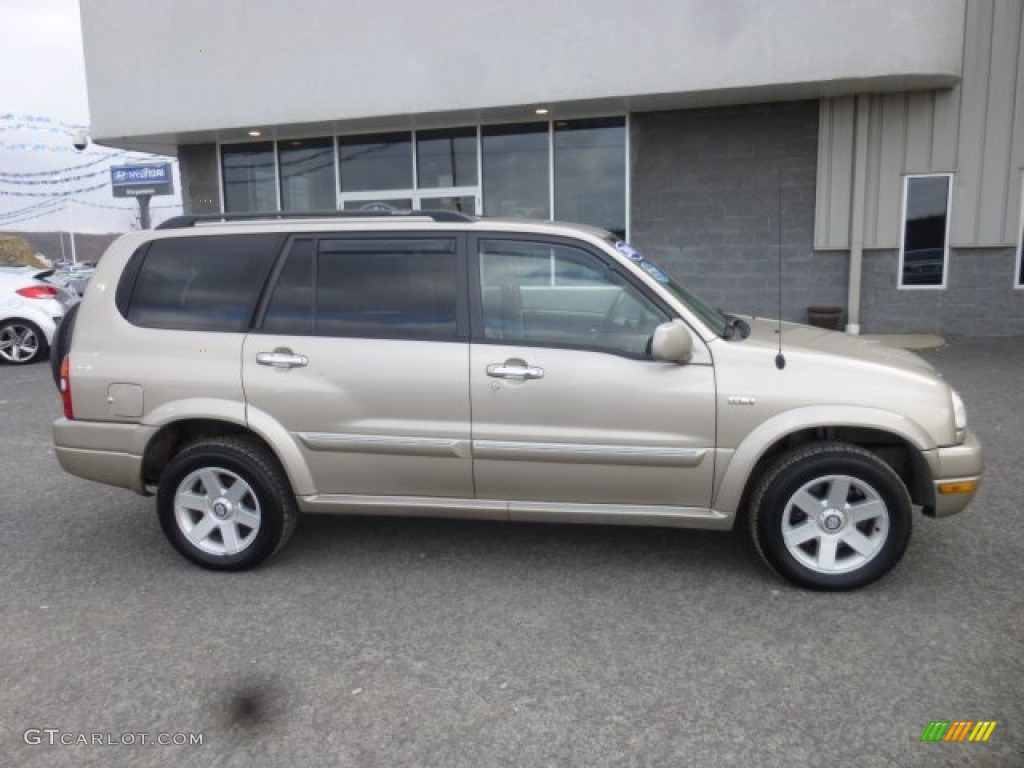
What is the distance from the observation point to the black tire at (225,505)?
414 centimetres

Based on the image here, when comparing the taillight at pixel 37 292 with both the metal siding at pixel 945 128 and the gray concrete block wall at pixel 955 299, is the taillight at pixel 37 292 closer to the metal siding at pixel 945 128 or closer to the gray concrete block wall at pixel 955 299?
the gray concrete block wall at pixel 955 299

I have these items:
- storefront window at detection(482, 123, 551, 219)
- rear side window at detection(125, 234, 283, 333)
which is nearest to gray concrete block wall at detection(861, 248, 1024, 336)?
storefront window at detection(482, 123, 551, 219)

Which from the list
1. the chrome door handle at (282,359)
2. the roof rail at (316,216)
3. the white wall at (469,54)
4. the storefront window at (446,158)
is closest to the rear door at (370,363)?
the chrome door handle at (282,359)

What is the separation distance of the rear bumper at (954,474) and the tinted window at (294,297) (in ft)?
9.93

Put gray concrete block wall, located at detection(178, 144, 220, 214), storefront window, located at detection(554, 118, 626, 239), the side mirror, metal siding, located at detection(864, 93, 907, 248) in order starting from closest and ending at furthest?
the side mirror → metal siding, located at detection(864, 93, 907, 248) → storefront window, located at detection(554, 118, 626, 239) → gray concrete block wall, located at detection(178, 144, 220, 214)

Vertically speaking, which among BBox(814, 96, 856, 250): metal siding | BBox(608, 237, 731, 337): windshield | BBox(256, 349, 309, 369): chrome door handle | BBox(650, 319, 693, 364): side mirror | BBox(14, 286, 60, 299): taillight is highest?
BBox(814, 96, 856, 250): metal siding

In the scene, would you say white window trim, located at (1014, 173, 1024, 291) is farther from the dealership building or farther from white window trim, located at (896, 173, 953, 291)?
white window trim, located at (896, 173, 953, 291)

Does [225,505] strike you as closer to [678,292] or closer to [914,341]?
[678,292]

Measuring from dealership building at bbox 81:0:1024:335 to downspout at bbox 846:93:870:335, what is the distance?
0.03 m

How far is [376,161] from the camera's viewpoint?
45.4 feet

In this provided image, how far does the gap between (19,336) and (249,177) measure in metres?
4.68

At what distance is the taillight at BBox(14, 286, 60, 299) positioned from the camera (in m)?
12.0

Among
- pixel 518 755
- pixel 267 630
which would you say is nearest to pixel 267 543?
pixel 267 630

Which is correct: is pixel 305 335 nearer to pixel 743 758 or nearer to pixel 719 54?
pixel 743 758
